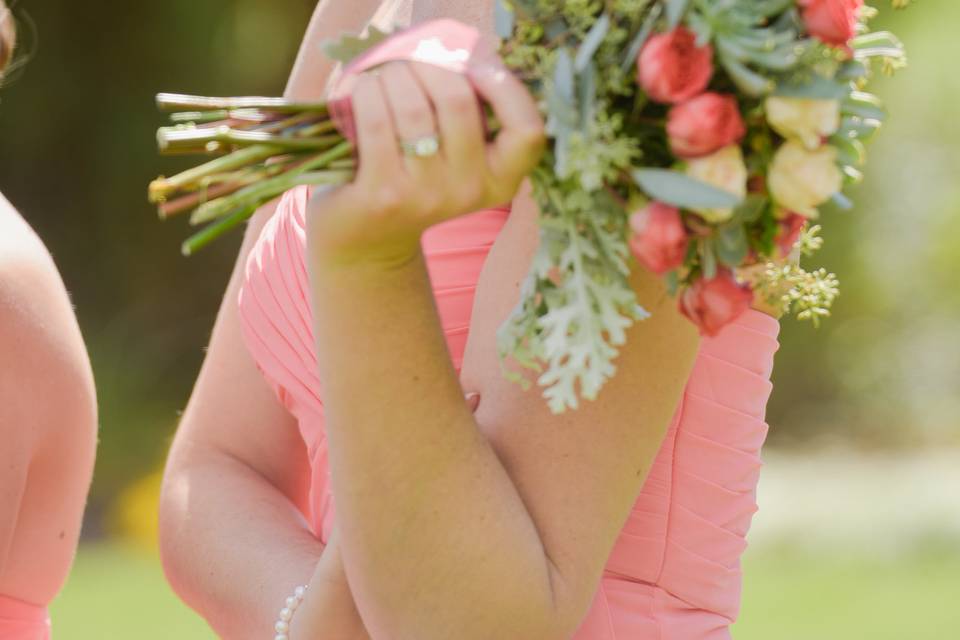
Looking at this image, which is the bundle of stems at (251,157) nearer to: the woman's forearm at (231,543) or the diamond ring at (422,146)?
the diamond ring at (422,146)

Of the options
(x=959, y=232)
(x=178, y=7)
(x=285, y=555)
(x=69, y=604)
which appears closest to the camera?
(x=285, y=555)

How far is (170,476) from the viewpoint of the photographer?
209 centimetres

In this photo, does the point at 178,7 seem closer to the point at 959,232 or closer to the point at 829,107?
the point at 959,232

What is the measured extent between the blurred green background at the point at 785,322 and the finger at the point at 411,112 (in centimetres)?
634

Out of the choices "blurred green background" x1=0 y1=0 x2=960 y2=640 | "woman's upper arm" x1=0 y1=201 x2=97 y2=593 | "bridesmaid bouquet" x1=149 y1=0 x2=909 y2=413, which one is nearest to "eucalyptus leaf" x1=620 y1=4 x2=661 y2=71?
"bridesmaid bouquet" x1=149 y1=0 x2=909 y2=413

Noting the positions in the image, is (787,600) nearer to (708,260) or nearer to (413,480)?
(413,480)

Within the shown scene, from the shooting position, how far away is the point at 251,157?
1.19 metres

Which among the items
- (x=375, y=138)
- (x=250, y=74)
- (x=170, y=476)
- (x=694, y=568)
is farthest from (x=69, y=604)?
(x=375, y=138)

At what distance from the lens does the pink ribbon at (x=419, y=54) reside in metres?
1.13

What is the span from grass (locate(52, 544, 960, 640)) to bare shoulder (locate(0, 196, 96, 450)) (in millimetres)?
4335

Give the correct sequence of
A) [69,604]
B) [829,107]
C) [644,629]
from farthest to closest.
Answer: [69,604], [644,629], [829,107]

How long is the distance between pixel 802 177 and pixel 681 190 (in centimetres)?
10

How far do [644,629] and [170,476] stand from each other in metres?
0.85

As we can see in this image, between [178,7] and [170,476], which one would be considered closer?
[170,476]
